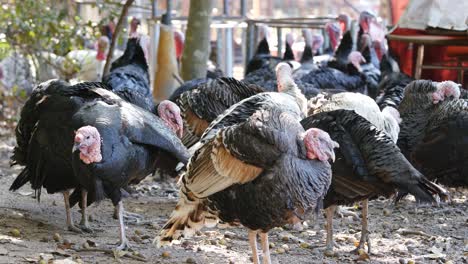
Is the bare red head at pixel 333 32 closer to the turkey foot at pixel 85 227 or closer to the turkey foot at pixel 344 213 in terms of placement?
the turkey foot at pixel 344 213

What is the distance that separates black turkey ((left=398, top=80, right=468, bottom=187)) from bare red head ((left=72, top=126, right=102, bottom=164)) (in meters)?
2.82

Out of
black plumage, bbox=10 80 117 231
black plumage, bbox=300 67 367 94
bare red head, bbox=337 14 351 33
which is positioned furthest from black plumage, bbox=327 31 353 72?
black plumage, bbox=10 80 117 231

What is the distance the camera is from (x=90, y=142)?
488 centimetres

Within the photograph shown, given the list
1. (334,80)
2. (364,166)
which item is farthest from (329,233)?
(334,80)

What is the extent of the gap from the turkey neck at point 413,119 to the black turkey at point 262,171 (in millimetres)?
2335

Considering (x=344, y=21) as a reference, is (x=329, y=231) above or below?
below

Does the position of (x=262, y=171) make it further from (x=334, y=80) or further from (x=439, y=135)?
(x=334, y=80)

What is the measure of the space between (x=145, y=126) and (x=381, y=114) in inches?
74.7

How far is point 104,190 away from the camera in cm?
520

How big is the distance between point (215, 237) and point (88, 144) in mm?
1493

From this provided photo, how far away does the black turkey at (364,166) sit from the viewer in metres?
4.83

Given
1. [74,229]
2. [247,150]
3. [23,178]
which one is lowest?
[74,229]

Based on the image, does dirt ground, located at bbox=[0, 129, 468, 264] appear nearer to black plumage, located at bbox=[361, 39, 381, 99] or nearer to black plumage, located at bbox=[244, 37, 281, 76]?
black plumage, located at bbox=[361, 39, 381, 99]

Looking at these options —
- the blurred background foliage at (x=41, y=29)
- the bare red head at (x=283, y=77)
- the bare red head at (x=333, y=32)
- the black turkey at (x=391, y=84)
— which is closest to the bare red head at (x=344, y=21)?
the bare red head at (x=333, y=32)
